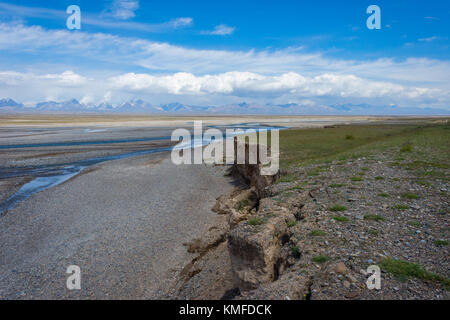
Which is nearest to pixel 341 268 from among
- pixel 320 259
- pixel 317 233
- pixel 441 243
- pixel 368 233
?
pixel 320 259

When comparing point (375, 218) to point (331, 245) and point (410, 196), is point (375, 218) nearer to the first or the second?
point (331, 245)

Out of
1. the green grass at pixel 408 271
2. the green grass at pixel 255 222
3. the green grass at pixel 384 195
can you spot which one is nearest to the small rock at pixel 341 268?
the green grass at pixel 408 271

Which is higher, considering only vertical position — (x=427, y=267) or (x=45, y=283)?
(x=427, y=267)

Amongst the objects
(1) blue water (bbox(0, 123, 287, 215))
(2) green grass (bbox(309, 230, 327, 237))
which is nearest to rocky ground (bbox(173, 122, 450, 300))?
(2) green grass (bbox(309, 230, 327, 237))

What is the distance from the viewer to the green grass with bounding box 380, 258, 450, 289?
19.7 ft

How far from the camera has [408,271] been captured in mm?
6312

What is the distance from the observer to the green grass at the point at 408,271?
6.01 m

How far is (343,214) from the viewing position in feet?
32.6

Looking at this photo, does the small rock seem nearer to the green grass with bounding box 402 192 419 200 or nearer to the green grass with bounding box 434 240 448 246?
the green grass with bounding box 434 240 448 246

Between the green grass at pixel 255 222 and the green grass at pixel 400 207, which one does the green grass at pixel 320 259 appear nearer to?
the green grass at pixel 255 222

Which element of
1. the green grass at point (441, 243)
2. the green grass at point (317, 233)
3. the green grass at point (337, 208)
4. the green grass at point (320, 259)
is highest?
the green grass at point (337, 208)
